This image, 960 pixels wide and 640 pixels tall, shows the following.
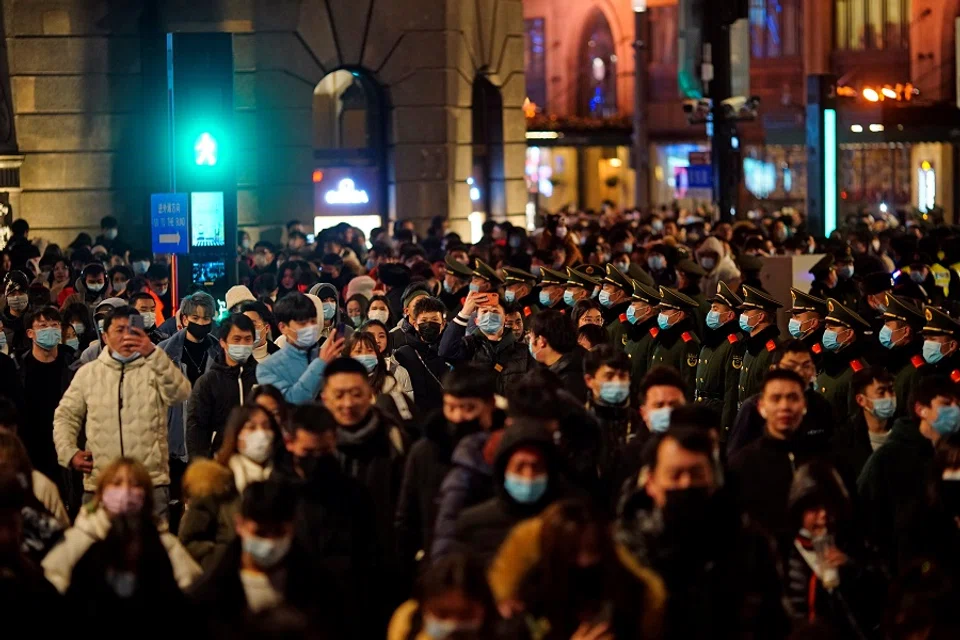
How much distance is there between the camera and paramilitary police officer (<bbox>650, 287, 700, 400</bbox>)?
622 inches

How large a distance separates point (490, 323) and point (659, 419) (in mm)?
4148

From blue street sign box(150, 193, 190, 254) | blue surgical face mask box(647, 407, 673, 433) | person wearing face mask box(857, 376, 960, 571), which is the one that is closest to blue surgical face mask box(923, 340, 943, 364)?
person wearing face mask box(857, 376, 960, 571)

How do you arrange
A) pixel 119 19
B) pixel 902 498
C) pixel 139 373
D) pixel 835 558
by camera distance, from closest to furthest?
1. pixel 835 558
2. pixel 902 498
3. pixel 139 373
4. pixel 119 19

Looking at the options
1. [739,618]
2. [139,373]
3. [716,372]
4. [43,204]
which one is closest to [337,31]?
[43,204]

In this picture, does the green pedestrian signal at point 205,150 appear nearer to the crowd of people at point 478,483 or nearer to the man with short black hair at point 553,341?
the crowd of people at point 478,483

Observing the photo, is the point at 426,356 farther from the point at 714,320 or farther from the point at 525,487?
the point at 525,487

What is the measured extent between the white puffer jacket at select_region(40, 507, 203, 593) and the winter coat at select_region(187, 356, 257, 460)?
3380mm

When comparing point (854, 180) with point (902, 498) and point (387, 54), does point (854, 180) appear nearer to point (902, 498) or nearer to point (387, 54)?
point (387, 54)

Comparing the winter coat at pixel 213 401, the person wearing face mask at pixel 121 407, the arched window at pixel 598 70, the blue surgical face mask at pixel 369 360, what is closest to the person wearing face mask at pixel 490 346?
the winter coat at pixel 213 401

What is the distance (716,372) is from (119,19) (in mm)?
18466

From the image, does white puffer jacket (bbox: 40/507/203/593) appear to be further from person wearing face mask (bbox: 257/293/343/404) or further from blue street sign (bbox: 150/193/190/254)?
blue street sign (bbox: 150/193/190/254)

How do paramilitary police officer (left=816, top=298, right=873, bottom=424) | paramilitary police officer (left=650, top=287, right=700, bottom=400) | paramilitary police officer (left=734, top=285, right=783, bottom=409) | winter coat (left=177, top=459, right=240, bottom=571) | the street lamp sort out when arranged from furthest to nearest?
1. the street lamp
2. paramilitary police officer (left=650, top=287, right=700, bottom=400)
3. paramilitary police officer (left=734, top=285, right=783, bottom=409)
4. paramilitary police officer (left=816, top=298, right=873, bottom=424)
5. winter coat (left=177, top=459, right=240, bottom=571)

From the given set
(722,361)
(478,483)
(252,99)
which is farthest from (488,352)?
(252,99)

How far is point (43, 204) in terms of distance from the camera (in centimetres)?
3131
